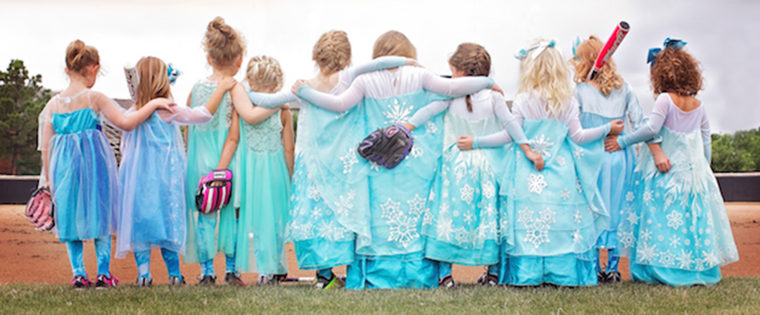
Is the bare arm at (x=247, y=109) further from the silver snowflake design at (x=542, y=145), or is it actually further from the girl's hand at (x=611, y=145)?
the girl's hand at (x=611, y=145)

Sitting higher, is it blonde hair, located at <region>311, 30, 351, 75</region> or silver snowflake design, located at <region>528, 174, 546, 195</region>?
blonde hair, located at <region>311, 30, 351, 75</region>

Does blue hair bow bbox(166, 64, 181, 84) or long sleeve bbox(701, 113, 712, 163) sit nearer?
long sleeve bbox(701, 113, 712, 163)

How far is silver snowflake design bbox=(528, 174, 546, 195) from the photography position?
479 centimetres

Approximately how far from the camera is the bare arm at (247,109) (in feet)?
17.1

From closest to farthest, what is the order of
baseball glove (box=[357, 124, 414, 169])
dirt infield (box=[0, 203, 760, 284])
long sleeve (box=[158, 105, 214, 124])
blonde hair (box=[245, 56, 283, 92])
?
baseball glove (box=[357, 124, 414, 169]) → long sleeve (box=[158, 105, 214, 124]) → blonde hair (box=[245, 56, 283, 92]) → dirt infield (box=[0, 203, 760, 284])

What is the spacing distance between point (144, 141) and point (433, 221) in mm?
2242

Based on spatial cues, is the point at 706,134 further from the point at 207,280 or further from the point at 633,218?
the point at 207,280

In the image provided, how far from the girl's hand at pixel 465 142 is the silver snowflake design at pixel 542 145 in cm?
44

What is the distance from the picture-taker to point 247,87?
5.35 metres

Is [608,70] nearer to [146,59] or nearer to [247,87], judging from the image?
[247,87]

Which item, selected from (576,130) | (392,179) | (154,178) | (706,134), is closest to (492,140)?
(576,130)

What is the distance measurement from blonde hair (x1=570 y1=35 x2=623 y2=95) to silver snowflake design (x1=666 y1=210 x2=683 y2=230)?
1066 millimetres

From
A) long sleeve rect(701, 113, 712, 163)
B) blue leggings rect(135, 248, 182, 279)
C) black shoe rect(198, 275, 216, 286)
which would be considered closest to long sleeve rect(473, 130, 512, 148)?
long sleeve rect(701, 113, 712, 163)

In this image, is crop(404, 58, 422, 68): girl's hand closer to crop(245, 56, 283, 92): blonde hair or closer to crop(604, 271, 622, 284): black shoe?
crop(245, 56, 283, 92): blonde hair
